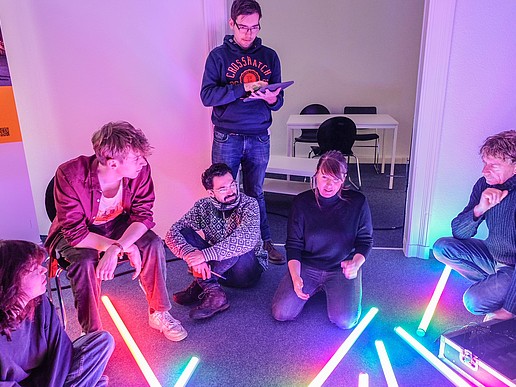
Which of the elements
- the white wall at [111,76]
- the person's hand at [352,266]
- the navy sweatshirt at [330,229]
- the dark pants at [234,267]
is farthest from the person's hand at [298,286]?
the white wall at [111,76]

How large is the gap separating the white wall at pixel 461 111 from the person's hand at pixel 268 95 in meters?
0.87

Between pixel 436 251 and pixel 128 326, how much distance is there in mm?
1595

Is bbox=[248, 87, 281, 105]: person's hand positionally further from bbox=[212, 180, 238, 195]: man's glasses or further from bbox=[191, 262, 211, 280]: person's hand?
bbox=[191, 262, 211, 280]: person's hand

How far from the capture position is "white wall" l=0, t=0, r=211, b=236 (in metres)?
2.56

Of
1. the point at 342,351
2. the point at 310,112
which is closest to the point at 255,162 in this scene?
the point at 342,351

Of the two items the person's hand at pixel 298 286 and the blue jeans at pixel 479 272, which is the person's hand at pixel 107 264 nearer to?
the person's hand at pixel 298 286

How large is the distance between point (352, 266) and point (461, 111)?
1185 mm

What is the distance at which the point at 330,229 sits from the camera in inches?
81.6

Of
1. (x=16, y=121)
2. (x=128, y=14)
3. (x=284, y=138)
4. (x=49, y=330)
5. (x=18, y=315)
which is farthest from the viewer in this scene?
(x=284, y=138)

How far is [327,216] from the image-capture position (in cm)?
208

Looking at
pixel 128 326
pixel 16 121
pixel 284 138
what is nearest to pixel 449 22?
pixel 128 326

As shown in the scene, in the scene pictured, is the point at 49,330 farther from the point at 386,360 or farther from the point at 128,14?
the point at 128,14

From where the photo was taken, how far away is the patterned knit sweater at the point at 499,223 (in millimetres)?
1850

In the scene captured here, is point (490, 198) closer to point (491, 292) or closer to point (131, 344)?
point (491, 292)
